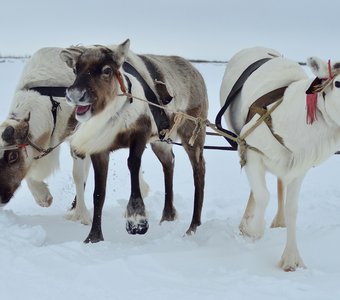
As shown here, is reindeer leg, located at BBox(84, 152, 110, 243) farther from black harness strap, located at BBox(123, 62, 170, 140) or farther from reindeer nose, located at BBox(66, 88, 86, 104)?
reindeer nose, located at BBox(66, 88, 86, 104)

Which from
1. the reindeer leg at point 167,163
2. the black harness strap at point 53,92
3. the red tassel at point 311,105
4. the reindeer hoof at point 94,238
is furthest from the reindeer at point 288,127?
the black harness strap at point 53,92

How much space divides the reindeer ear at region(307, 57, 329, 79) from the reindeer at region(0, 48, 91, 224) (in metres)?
2.72

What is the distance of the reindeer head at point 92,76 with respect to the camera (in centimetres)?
432

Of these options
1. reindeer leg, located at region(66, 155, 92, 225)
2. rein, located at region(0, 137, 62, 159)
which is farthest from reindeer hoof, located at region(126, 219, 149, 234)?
reindeer leg, located at region(66, 155, 92, 225)

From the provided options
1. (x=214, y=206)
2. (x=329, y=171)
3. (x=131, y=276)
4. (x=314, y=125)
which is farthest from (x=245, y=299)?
(x=329, y=171)

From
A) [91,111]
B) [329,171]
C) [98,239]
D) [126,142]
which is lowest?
[329,171]

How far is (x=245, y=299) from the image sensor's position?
3527mm

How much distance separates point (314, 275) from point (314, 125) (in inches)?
40.7

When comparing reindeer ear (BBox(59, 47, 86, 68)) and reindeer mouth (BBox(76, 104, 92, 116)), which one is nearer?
reindeer mouth (BBox(76, 104, 92, 116))

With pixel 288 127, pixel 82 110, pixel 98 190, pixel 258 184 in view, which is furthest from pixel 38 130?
pixel 288 127

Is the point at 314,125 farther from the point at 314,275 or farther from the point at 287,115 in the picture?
the point at 314,275

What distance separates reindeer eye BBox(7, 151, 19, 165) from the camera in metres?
5.55

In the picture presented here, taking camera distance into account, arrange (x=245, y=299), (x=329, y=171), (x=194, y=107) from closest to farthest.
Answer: (x=245, y=299)
(x=194, y=107)
(x=329, y=171)

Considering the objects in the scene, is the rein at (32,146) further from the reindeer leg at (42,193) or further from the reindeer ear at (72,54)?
the reindeer ear at (72,54)
